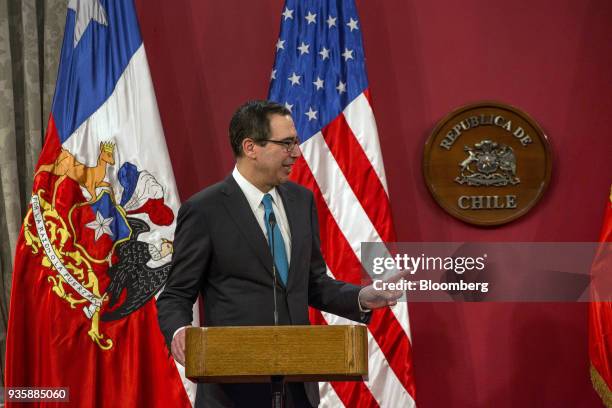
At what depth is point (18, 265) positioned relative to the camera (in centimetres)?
358

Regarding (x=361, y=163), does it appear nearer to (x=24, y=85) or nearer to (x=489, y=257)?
(x=489, y=257)

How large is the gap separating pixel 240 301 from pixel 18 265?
1.63 meters

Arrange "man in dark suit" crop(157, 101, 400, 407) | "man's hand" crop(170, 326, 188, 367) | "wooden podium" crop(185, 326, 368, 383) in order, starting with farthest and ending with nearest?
"man in dark suit" crop(157, 101, 400, 407), "man's hand" crop(170, 326, 188, 367), "wooden podium" crop(185, 326, 368, 383)

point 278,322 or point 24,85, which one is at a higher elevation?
point 24,85

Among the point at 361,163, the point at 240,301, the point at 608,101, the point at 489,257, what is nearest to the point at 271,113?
the point at 240,301

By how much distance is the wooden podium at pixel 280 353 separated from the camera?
5.93 feet

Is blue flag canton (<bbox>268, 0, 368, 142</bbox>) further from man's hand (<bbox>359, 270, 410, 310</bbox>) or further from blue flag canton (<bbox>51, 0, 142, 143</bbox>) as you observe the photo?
man's hand (<bbox>359, 270, 410, 310</bbox>)

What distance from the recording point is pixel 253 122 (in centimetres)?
248

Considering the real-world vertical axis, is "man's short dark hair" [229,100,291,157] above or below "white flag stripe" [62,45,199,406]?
below

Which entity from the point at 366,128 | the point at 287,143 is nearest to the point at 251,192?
the point at 287,143

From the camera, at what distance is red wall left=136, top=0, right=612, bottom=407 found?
4.04m

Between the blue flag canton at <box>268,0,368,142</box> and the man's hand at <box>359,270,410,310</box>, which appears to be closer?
the man's hand at <box>359,270,410,310</box>

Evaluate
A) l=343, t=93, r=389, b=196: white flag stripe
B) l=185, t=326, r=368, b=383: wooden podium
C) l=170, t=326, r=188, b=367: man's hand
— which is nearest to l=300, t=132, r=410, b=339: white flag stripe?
l=343, t=93, r=389, b=196: white flag stripe

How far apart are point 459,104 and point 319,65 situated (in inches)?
30.1
